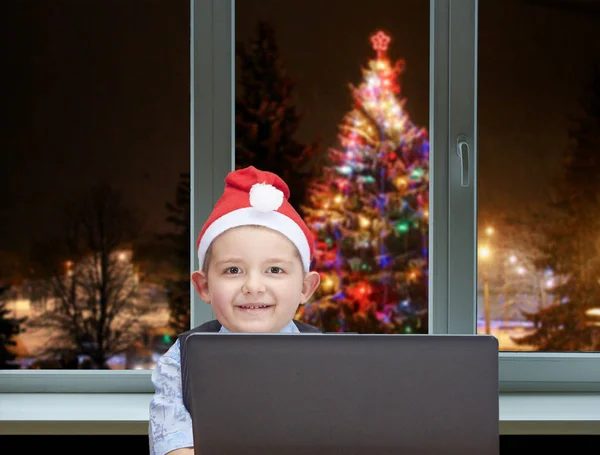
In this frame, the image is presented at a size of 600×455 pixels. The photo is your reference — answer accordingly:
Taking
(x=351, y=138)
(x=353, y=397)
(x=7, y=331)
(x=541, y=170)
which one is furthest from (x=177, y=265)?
(x=353, y=397)

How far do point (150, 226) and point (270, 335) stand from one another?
2.36m

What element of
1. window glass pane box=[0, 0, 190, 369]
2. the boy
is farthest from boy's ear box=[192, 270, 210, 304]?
window glass pane box=[0, 0, 190, 369]

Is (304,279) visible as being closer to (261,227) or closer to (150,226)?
(261,227)

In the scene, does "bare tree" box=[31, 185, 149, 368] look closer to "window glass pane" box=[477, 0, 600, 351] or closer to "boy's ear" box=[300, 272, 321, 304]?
"window glass pane" box=[477, 0, 600, 351]

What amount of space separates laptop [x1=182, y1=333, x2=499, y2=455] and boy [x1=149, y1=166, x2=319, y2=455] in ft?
1.42

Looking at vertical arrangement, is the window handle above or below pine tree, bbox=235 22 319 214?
below

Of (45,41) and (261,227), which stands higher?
(45,41)

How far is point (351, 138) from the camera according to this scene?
3111 mm

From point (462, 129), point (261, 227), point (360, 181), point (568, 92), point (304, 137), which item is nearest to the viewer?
point (261, 227)

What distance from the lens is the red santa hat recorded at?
1.08 meters

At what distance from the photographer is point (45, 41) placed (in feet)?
8.97

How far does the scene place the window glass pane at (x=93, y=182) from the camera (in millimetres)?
2639

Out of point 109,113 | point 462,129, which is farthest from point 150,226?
point 462,129

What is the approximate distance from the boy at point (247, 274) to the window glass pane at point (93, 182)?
1.52 metres
